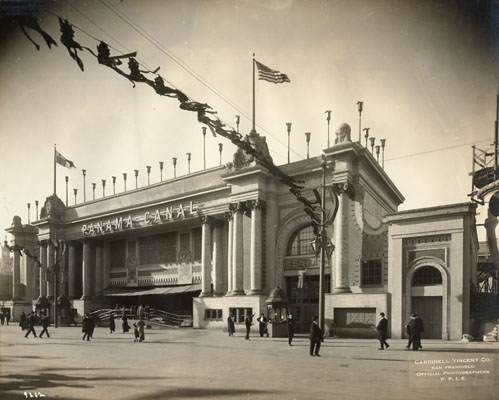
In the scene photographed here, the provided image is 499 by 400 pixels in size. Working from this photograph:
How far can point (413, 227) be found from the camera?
83.8 feet

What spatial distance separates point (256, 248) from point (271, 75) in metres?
14.9

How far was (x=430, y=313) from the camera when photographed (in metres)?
24.7

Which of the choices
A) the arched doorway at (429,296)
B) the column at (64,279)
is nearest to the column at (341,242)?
the arched doorway at (429,296)

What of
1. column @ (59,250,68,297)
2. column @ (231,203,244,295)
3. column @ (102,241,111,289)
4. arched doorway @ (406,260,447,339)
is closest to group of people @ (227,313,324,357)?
column @ (231,203,244,295)

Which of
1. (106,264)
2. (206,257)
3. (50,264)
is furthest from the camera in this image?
(50,264)

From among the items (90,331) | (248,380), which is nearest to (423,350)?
(248,380)

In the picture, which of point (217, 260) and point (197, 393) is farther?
point (217, 260)

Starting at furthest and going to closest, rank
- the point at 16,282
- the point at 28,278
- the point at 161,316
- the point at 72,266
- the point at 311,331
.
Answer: the point at 28,278 < the point at 16,282 < the point at 72,266 < the point at 161,316 < the point at 311,331

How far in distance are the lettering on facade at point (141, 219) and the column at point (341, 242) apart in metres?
13.5

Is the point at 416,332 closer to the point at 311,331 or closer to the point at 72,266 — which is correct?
the point at 311,331

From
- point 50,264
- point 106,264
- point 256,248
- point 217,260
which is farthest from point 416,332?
point 50,264

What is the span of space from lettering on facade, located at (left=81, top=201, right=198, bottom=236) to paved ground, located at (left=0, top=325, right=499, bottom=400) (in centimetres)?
2037

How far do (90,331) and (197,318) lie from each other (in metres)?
11.5

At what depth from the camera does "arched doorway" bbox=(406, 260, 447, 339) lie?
951 inches
